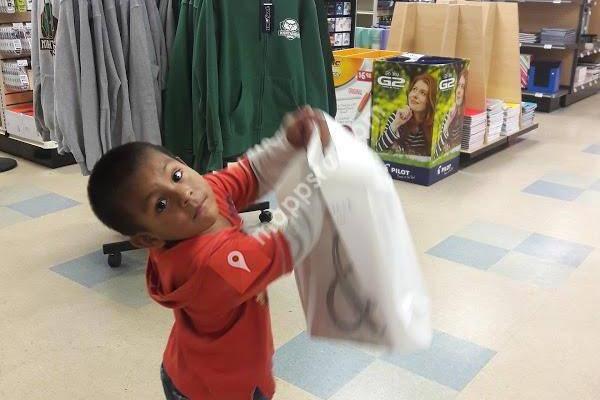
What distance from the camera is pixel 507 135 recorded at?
16.9ft

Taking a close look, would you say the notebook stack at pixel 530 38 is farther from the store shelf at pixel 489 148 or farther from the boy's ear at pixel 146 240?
the boy's ear at pixel 146 240

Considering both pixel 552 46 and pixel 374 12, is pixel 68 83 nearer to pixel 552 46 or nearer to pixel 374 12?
pixel 552 46

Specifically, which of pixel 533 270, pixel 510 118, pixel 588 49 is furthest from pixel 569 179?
pixel 588 49

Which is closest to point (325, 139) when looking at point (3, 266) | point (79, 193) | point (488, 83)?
point (3, 266)

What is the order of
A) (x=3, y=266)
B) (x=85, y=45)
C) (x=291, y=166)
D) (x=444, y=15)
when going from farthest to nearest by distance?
1. (x=444, y=15)
2. (x=3, y=266)
3. (x=85, y=45)
4. (x=291, y=166)

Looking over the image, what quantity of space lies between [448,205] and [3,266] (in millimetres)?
2574

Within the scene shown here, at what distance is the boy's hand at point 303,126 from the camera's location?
110 cm

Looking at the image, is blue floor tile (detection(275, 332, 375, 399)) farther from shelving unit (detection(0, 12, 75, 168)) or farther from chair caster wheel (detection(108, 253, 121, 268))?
shelving unit (detection(0, 12, 75, 168))

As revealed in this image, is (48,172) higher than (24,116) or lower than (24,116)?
lower

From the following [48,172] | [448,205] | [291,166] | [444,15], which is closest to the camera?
[291,166]

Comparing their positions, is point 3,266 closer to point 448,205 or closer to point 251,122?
point 251,122

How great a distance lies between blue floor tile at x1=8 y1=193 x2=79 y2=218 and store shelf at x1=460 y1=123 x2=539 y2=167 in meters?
2.84

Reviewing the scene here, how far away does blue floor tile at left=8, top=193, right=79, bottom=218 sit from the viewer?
3629mm

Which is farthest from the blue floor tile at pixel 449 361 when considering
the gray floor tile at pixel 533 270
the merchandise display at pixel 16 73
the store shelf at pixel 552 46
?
the store shelf at pixel 552 46
